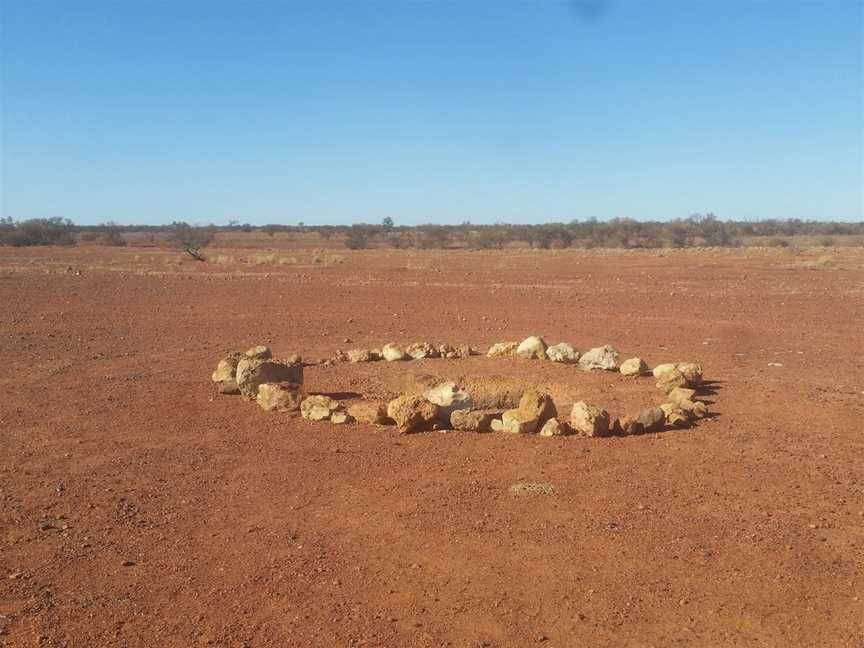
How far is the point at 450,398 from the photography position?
29.5ft

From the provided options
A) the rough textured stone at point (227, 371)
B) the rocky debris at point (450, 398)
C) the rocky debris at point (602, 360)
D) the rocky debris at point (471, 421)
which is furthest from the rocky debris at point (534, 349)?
the rough textured stone at point (227, 371)

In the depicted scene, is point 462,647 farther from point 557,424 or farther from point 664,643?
point 557,424

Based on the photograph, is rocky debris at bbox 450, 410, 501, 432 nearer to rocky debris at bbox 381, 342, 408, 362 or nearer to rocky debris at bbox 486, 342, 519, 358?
rocky debris at bbox 381, 342, 408, 362

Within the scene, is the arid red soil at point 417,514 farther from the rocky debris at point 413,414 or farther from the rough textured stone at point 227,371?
the rough textured stone at point 227,371

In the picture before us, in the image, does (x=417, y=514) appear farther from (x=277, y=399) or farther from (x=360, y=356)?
(x=360, y=356)

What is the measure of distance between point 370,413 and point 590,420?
2313 mm

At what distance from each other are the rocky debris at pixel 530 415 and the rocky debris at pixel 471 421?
7.1 inches

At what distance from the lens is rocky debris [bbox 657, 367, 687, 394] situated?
998cm

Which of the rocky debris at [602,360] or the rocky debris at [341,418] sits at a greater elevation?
the rocky debris at [602,360]

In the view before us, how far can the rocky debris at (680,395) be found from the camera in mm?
9203

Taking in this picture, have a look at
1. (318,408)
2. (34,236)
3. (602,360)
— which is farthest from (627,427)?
(34,236)

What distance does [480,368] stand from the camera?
11125 mm

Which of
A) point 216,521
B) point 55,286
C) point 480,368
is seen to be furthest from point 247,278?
point 216,521

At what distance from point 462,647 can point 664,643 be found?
1.08 metres
